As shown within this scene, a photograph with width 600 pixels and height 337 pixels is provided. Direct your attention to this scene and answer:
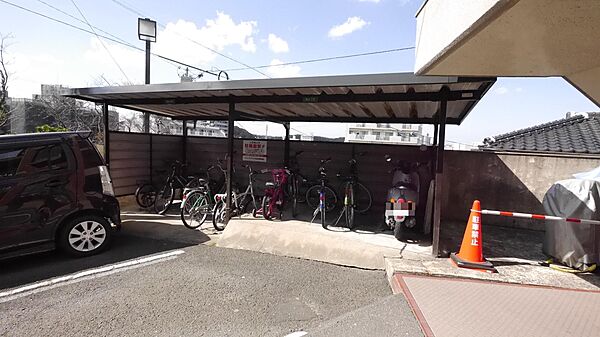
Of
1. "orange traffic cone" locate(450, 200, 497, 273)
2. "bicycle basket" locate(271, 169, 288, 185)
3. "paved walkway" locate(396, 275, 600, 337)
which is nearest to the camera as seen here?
"paved walkway" locate(396, 275, 600, 337)

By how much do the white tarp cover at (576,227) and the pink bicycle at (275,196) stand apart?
4.23 m

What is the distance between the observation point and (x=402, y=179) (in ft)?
16.8

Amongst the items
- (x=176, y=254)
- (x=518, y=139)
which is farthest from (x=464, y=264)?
(x=518, y=139)

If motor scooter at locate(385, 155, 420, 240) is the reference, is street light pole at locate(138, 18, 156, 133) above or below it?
above

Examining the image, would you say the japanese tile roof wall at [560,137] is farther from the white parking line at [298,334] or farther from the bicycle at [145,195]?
the bicycle at [145,195]

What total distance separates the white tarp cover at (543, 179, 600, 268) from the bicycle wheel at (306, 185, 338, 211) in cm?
369

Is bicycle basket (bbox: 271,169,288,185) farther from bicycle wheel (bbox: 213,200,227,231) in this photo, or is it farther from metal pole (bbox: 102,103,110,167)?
metal pole (bbox: 102,103,110,167)

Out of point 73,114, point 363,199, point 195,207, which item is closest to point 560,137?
point 363,199

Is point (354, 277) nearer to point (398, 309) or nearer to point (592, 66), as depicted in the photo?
point (398, 309)

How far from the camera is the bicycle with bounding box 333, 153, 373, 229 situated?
5.42 metres

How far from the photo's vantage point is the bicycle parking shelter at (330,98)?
12.5 ft

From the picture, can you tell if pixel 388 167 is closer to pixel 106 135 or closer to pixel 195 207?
pixel 195 207

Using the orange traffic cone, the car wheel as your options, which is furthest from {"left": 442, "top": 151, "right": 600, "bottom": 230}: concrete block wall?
the car wheel

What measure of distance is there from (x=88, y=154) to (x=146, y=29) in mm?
7347
